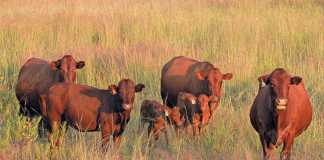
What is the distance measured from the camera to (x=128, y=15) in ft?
60.9

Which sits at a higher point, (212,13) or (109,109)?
(212,13)

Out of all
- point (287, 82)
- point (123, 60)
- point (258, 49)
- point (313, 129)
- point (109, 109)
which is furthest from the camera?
point (258, 49)

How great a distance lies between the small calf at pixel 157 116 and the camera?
32.1 ft

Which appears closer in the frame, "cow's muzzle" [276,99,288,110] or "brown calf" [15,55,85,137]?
Result: "cow's muzzle" [276,99,288,110]

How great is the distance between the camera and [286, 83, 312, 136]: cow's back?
26.5 feet

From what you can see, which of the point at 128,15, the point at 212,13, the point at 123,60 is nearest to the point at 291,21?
A: the point at 212,13

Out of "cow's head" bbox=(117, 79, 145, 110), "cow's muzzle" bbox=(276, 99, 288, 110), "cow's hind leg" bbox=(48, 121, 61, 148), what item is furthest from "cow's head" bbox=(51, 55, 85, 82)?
"cow's muzzle" bbox=(276, 99, 288, 110)

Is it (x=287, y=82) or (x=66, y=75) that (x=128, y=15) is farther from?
(x=287, y=82)

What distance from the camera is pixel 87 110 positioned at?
29.2 feet

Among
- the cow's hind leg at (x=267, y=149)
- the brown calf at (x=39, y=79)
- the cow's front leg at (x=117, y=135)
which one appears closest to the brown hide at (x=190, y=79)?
the cow's front leg at (x=117, y=135)

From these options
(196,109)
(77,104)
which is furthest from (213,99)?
(77,104)

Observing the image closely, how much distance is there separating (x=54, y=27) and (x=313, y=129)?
30.8ft

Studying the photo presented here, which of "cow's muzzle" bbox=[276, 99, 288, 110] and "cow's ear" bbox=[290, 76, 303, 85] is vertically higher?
"cow's ear" bbox=[290, 76, 303, 85]

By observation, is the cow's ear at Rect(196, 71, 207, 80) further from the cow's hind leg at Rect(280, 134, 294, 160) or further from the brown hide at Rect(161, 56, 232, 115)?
the cow's hind leg at Rect(280, 134, 294, 160)
